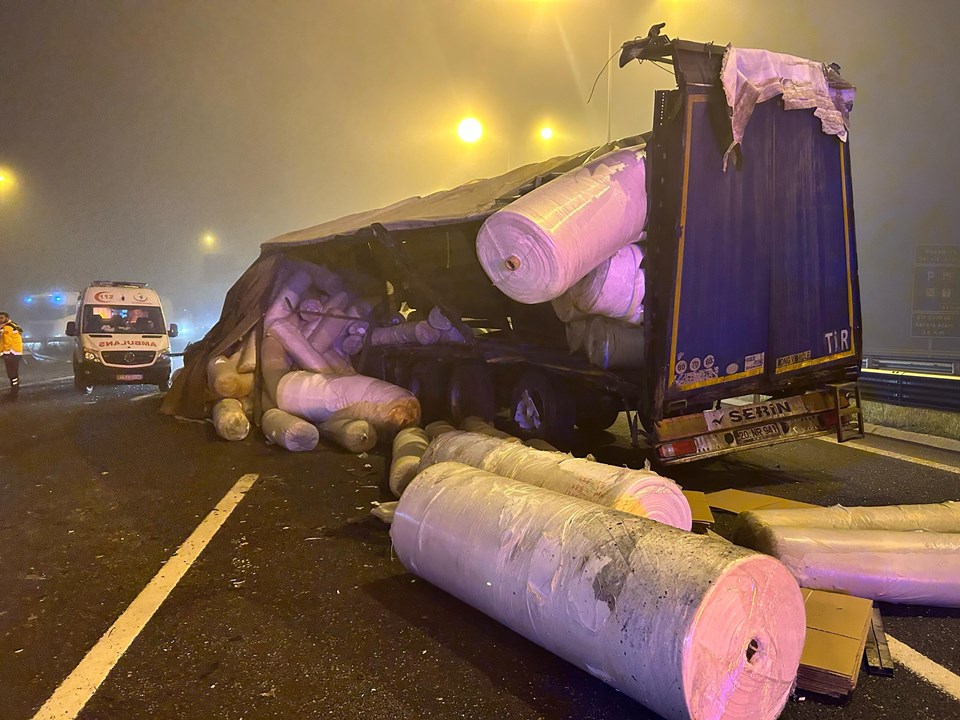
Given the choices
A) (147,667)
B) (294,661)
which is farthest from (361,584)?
(147,667)

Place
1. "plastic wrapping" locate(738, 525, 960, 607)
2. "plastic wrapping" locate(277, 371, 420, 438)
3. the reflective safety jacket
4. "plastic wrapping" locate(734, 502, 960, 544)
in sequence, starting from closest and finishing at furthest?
1. "plastic wrapping" locate(738, 525, 960, 607)
2. "plastic wrapping" locate(734, 502, 960, 544)
3. "plastic wrapping" locate(277, 371, 420, 438)
4. the reflective safety jacket

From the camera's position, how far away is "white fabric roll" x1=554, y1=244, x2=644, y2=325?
5262 millimetres

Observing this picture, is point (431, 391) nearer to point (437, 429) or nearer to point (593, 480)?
point (437, 429)

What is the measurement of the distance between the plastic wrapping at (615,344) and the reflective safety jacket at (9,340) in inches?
488

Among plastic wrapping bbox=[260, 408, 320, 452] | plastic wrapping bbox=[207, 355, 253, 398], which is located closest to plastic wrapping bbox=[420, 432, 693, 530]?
plastic wrapping bbox=[260, 408, 320, 452]

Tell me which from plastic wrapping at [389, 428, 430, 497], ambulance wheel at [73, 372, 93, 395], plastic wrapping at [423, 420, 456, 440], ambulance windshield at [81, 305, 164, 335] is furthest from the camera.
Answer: ambulance windshield at [81, 305, 164, 335]

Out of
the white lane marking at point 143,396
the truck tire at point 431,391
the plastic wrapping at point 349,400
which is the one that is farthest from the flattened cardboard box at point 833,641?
the white lane marking at point 143,396

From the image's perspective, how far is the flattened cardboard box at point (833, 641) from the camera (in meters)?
2.69

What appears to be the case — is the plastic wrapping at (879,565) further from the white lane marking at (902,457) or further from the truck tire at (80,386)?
the truck tire at (80,386)

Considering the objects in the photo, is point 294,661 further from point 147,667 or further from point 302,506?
point 302,506

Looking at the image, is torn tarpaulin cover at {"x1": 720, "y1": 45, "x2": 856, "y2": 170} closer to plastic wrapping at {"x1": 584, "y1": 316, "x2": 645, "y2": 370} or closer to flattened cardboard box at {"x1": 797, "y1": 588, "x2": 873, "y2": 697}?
plastic wrapping at {"x1": 584, "y1": 316, "x2": 645, "y2": 370}

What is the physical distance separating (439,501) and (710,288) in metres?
2.95

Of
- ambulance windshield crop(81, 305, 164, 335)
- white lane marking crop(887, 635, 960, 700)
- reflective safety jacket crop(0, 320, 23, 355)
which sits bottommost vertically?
white lane marking crop(887, 635, 960, 700)

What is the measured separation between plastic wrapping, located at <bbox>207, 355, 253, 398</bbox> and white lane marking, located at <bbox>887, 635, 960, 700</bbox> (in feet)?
27.6
